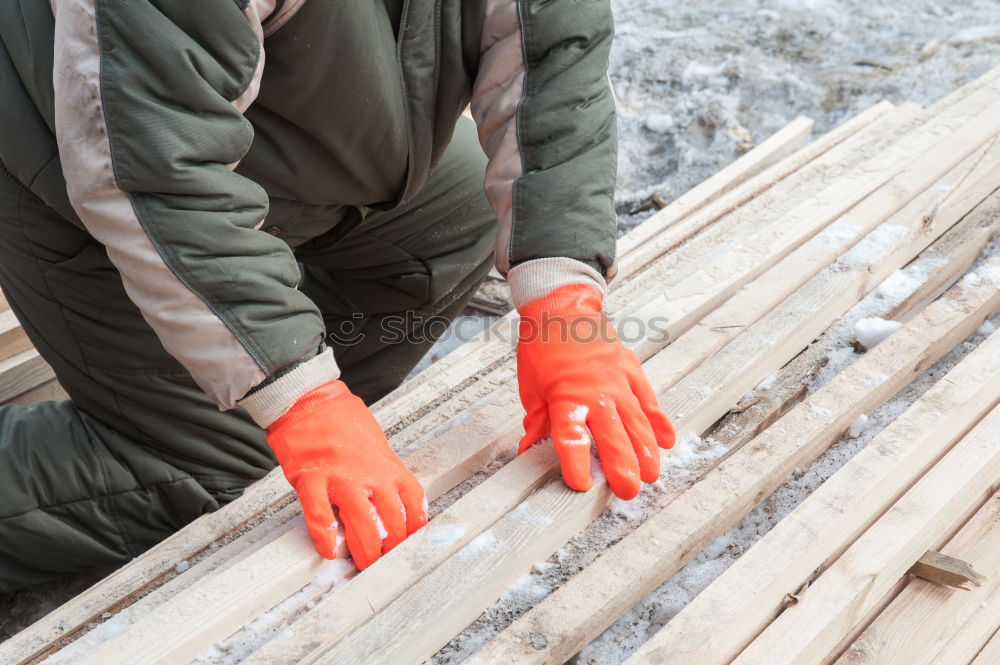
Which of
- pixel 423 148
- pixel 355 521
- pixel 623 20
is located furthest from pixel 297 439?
pixel 623 20

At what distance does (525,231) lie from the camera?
75.2 inches

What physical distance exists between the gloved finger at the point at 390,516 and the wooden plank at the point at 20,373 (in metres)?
1.58

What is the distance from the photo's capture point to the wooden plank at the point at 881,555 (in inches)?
57.4

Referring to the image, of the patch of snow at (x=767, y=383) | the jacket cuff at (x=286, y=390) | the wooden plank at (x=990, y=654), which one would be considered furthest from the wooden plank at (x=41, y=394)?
the wooden plank at (x=990, y=654)

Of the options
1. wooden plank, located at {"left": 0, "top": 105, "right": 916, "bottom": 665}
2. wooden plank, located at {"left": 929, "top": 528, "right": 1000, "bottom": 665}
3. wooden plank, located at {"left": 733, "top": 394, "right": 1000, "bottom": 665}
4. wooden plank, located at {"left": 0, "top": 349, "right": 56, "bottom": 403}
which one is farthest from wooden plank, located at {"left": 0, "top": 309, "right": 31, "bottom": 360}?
wooden plank, located at {"left": 929, "top": 528, "right": 1000, "bottom": 665}

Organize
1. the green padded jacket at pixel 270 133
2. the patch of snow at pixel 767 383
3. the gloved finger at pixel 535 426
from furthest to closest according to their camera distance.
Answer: the patch of snow at pixel 767 383
the gloved finger at pixel 535 426
the green padded jacket at pixel 270 133

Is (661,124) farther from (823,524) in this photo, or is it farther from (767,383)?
(823,524)

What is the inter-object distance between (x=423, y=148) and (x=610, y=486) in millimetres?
958

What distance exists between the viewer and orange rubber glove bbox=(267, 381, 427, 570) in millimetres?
1624

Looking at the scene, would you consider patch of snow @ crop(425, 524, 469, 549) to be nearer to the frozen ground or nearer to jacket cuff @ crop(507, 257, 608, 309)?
jacket cuff @ crop(507, 257, 608, 309)

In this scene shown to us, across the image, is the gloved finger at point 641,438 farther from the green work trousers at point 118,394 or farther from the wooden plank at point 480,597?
the green work trousers at point 118,394

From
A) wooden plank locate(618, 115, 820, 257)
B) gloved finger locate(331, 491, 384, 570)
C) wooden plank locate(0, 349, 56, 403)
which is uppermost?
gloved finger locate(331, 491, 384, 570)

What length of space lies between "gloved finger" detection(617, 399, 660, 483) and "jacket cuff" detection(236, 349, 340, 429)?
57 cm

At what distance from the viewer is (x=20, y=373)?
270 cm
